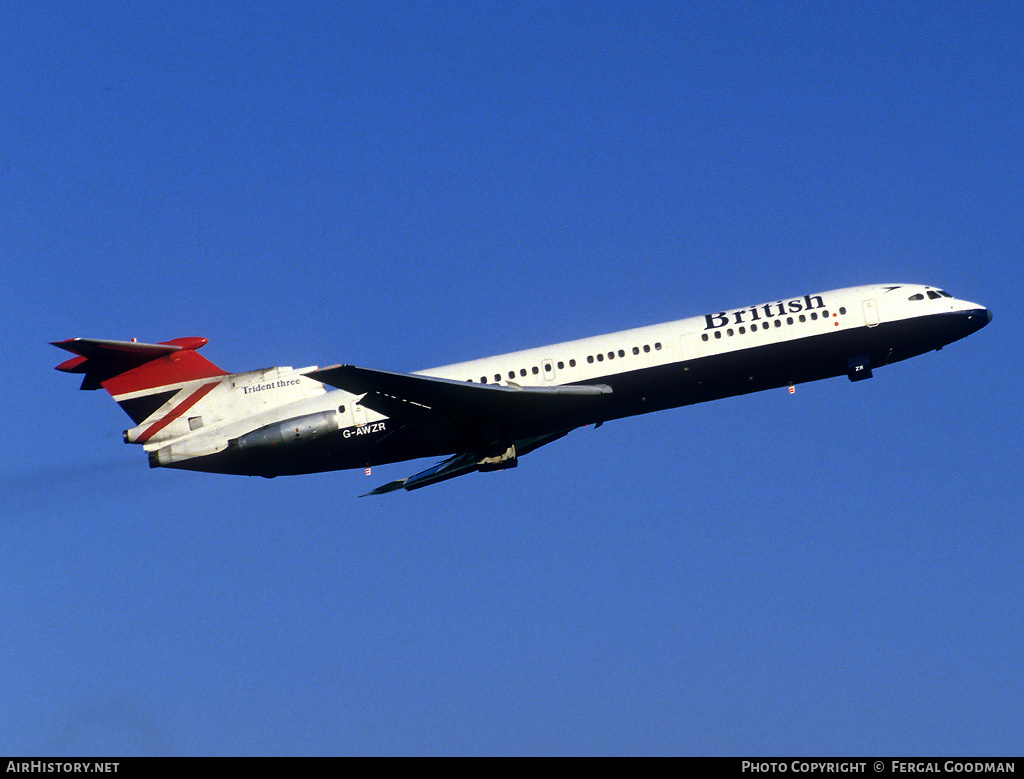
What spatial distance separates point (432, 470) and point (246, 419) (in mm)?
7437

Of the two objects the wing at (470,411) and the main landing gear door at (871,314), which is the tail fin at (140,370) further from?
the main landing gear door at (871,314)

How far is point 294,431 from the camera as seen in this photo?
42.5 metres

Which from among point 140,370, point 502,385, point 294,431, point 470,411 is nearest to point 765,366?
point 502,385

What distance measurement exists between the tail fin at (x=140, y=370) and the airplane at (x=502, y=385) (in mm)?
49

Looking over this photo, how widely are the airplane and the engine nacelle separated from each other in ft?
0.16

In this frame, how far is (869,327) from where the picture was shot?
43562 mm

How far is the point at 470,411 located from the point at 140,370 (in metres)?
13.3

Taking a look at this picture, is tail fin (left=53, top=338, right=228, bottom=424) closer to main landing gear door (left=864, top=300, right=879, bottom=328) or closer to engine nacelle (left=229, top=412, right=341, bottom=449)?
engine nacelle (left=229, top=412, right=341, bottom=449)
